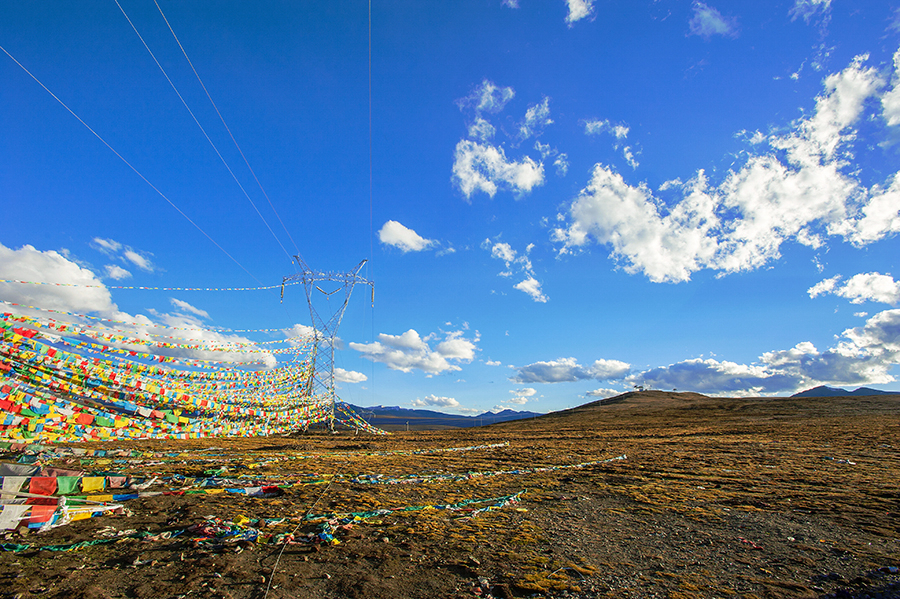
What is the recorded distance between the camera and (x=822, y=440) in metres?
20.6

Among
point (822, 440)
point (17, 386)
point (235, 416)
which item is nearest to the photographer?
point (17, 386)

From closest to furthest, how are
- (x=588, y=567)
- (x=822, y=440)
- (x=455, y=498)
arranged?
(x=588, y=567), (x=455, y=498), (x=822, y=440)

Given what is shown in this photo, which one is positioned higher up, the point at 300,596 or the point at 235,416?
the point at 235,416

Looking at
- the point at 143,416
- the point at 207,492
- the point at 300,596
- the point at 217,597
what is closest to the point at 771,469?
the point at 300,596

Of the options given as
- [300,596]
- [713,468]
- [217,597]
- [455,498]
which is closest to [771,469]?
[713,468]

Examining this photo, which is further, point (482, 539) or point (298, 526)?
point (298, 526)

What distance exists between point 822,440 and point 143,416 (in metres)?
35.0

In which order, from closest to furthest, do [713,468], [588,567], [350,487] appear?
[588,567], [350,487], [713,468]

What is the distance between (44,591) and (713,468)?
16.4m

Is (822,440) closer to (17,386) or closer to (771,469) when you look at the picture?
(771,469)

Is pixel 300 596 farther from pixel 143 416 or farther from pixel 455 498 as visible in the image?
pixel 143 416

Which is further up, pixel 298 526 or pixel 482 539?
pixel 298 526

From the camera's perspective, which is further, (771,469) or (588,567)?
(771,469)

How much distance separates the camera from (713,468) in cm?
1271
